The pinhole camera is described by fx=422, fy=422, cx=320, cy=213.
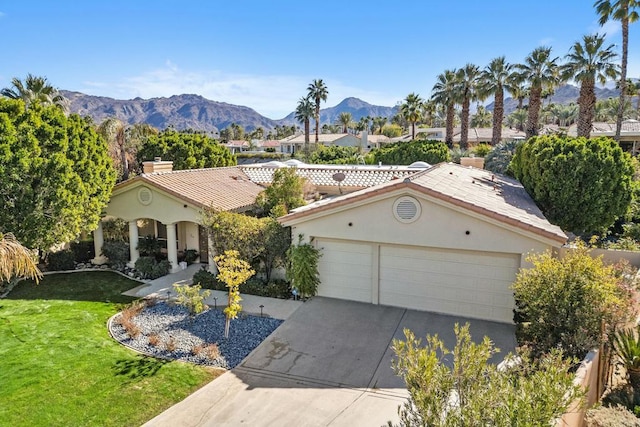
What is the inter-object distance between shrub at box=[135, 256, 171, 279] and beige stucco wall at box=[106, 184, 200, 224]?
6.49 feet

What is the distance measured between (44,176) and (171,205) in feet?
16.7

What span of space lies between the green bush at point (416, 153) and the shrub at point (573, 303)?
3453 centimetres

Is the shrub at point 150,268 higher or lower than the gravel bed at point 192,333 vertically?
higher

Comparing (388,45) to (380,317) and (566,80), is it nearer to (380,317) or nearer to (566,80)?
(566,80)

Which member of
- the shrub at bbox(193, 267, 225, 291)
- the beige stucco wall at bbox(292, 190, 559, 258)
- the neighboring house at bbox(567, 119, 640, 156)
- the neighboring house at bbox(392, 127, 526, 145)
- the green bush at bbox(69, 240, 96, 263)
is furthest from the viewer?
the neighboring house at bbox(392, 127, 526, 145)

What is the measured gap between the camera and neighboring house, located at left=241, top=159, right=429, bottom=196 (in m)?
25.7

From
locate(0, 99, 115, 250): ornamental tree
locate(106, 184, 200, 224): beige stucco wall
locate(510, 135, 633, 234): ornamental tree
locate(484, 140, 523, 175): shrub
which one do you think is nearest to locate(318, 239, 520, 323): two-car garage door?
locate(106, 184, 200, 224): beige stucco wall

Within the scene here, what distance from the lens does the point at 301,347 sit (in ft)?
40.5

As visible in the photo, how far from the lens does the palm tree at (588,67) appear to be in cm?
3366

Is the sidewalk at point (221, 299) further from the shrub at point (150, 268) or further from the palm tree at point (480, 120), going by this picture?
the palm tree at point (480, 120)

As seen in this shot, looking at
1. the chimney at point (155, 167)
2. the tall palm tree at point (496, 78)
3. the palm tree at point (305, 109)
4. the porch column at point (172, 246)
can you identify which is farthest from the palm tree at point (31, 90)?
the palm tree at point (305, 109)

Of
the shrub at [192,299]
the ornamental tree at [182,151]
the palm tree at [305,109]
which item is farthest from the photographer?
the palm tree at [305,109]

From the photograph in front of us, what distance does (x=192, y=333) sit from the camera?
13336 millimetres

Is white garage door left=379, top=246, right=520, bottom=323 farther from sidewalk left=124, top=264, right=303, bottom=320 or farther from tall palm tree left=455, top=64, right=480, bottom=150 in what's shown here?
tall palm tree left=455, top=64, right=480, bottom=150
